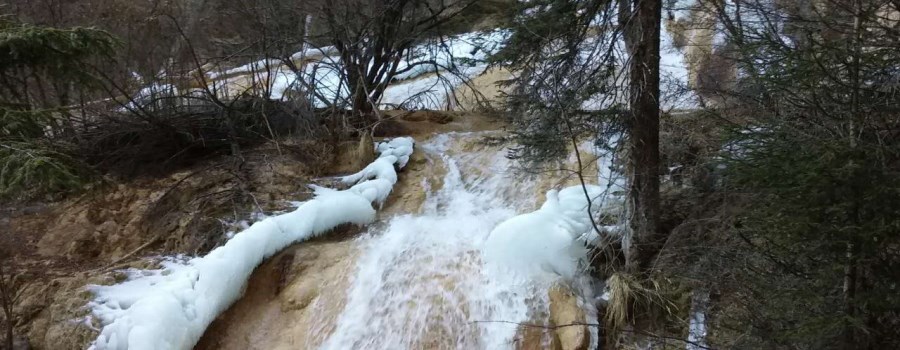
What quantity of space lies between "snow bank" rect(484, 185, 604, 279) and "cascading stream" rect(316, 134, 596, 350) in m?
0.13

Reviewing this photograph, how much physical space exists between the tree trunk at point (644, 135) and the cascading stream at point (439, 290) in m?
0.66

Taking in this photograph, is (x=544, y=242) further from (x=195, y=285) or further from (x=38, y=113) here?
(x=38, y=113)

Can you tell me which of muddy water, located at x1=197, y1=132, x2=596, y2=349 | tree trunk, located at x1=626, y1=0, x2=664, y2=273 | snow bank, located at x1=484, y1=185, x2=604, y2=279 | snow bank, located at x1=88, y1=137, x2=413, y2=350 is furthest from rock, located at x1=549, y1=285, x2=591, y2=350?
snow bank, located at x1=88, y1=137, x2=413, y2=350

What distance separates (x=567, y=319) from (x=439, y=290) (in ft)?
4.15

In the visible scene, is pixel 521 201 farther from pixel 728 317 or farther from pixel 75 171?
pixel 75 171

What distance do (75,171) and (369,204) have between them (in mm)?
3109

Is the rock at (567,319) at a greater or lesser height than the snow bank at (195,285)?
lesser

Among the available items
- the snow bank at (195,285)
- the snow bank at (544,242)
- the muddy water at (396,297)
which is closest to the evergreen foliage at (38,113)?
the snow bank at (195,285)

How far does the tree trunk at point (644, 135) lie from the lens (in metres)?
4.52

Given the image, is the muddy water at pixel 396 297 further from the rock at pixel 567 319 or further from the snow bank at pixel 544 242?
the snow bank at pixel 544 242

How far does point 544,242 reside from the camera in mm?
5461

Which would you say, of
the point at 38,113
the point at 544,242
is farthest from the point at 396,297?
the point at 38,113

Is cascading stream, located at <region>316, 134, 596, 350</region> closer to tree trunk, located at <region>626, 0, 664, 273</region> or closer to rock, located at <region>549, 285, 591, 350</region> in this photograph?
rock, located at <region>549, 285, 591, 350</region>

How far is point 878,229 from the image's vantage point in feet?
8.39
